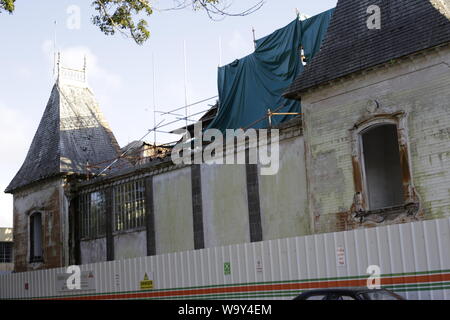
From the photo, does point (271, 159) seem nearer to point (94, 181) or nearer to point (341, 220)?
point (341, 220)

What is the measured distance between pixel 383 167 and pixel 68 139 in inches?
671

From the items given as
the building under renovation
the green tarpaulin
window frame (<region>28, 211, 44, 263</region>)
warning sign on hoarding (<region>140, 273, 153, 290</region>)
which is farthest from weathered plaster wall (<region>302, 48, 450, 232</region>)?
window frame (<region>28, 211, 44, 263</region>)

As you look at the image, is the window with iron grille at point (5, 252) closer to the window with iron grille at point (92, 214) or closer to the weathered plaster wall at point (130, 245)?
the window with iron grille at point (92, 214)

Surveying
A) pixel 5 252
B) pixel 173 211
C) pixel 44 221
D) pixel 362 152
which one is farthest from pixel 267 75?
pixel 5 252

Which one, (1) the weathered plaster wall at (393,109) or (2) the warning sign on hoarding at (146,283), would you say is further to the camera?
(1) the weathered plaster wall at (393,109)

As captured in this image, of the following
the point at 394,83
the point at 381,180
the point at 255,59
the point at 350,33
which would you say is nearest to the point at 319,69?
the point at 350,33

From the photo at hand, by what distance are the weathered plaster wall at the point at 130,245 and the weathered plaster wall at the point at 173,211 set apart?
98 centimetres

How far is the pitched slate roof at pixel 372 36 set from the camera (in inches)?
738

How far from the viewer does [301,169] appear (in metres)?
21.5

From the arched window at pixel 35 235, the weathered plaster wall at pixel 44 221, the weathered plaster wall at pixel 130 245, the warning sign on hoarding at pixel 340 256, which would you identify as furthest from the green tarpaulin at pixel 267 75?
the warning sign on hoarding at pixel 340 256

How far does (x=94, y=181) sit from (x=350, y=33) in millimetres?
14654

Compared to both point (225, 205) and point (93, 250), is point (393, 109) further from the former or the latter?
point (93, 250)

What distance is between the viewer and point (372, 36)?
2022cm

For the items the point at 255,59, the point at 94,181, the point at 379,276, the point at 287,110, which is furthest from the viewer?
the point at 94,181
